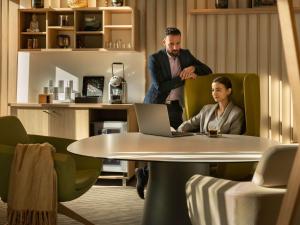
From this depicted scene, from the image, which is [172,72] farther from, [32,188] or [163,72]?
[32,188]

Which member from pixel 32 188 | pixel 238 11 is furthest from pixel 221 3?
pixel 32 188

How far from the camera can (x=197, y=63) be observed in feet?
17.3

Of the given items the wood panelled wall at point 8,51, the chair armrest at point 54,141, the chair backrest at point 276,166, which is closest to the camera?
the chair backrest at point 276,166

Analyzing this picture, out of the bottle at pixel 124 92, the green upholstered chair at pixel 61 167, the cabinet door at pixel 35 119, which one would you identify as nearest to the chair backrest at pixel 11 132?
the green upholstered chair at pixel 61 167

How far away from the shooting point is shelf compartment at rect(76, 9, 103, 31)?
6.32 m

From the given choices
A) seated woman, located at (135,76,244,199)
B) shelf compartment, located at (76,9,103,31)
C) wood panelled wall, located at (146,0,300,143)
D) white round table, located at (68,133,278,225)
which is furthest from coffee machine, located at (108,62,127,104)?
white round table, located at (68,133,278,225)

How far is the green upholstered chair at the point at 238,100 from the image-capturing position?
3877 millimetres

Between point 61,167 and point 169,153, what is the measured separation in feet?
2.54

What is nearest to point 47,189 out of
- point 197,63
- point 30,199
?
point 30,199

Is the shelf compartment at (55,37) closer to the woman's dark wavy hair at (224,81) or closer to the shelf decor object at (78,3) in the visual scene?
the shelf decor object at (78,3)

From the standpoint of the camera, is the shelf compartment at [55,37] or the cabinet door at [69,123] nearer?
the cabinet door at [69,123]

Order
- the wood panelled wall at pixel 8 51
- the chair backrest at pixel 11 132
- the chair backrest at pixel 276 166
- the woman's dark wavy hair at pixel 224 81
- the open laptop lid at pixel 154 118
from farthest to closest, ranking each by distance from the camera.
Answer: the wood panelled wall at pixel 8 51
the woman's dark wavy hair at pixel 224 81
the chair backrest at pixel 11 132
the open laptop lid at pixel 154 118
the chair backrest at pixel 276 166

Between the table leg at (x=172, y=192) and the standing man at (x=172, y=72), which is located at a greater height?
the standing man at (x=172, y=72)

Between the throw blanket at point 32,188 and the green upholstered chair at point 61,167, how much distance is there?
0.05 meters
